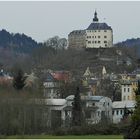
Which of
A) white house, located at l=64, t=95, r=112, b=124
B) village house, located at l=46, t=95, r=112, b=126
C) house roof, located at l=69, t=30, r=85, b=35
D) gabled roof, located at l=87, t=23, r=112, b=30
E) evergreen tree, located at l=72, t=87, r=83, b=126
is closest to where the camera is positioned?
evergreen tree, located at l=72, t=87, r=83, b=126

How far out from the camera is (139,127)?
73.3ft

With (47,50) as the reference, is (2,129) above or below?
below

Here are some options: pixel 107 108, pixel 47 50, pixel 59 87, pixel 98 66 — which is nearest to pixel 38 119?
pixel 107 108

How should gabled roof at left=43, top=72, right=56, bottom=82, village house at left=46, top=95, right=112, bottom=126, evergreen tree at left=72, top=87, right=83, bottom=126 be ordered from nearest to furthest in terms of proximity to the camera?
evergreen tree at left=72, top=87, right=83, bottom=126 < village house at left=46, top=95, right=112, bottom=126 < gabled roof at left=43, top=72, right=56, bottom=82

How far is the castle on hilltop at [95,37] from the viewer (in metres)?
113

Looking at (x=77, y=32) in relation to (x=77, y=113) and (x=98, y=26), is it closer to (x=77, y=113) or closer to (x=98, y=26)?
(x=98, y=26)

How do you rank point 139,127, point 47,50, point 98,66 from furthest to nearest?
point 47,50, point 98,66, point 139,127

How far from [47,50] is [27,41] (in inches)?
2293

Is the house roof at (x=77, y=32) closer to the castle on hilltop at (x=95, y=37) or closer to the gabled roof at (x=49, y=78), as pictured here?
the castle on hilltop at (x=95, y=37)

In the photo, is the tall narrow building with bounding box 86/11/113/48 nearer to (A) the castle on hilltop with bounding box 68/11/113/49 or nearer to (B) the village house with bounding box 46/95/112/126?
(A) the castle on hilltop with bounding box 68/11/113/49

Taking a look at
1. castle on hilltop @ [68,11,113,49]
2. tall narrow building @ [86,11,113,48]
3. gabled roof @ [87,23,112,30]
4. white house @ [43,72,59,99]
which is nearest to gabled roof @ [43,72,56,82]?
white house @ [43,72,59,99]

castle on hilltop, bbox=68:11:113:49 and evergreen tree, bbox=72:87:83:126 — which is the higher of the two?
castle on hilltop, bbox=68:11:113:49

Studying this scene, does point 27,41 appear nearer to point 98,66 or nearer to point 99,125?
point 98,66

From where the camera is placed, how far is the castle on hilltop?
113250 mm
